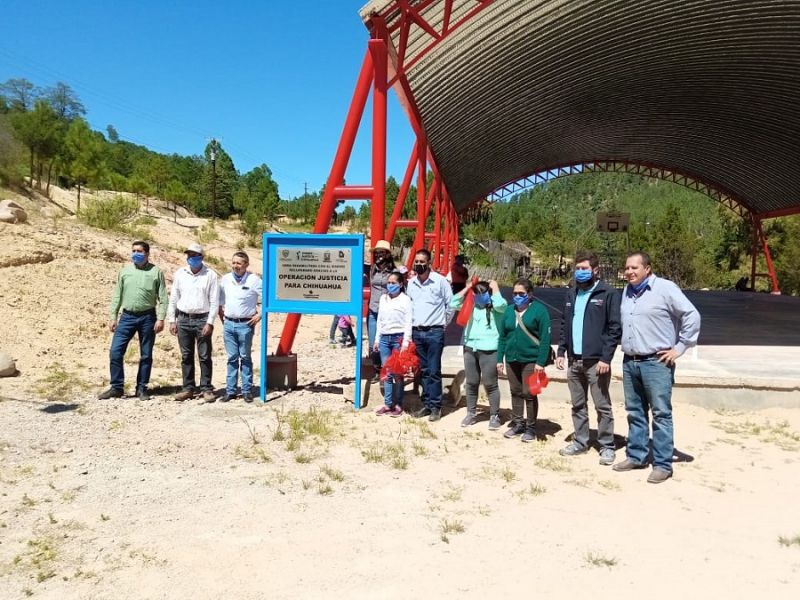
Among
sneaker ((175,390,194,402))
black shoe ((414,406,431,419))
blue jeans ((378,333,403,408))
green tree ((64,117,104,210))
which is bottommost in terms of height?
black shoe ((414,406,431,419))

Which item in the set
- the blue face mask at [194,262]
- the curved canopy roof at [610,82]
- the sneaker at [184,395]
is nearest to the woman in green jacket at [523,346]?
the blue face mask at [194,262]

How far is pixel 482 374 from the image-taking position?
567 cm

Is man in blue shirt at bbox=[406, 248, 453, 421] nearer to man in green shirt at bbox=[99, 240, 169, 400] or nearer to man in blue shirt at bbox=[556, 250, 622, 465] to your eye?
man in blue shirt at bbox=[556, 250, 622, 465]

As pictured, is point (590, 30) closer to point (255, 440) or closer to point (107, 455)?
point (255, 440)

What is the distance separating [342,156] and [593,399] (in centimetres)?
429

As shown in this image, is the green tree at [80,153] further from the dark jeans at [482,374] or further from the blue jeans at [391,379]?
the dark jeans at [482,374]

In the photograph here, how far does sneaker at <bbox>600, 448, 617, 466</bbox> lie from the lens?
15.6 feet

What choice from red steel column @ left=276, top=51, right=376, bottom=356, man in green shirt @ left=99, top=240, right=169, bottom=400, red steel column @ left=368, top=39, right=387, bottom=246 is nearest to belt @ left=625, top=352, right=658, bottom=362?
red steel column @ left=368, top=39, right=387, bottom=246

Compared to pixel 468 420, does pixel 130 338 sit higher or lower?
higher

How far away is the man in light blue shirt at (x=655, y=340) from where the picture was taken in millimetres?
4289

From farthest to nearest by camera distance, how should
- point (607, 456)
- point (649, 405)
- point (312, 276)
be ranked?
point (312, 276) < point (607, 456) < point (649, 405)

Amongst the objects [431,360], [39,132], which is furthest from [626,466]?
[39,132]

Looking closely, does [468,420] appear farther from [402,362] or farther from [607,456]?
[607,456]

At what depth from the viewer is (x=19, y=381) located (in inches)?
287
